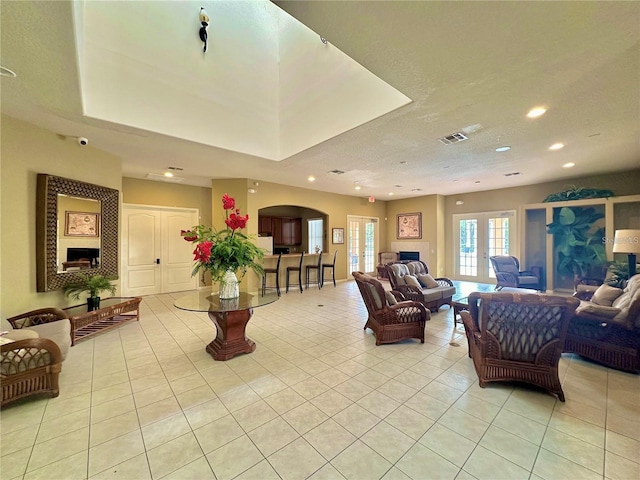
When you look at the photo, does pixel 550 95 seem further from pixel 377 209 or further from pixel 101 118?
pixel 377 209

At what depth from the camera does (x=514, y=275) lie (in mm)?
6301

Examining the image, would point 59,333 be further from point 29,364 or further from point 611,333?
point 611,333

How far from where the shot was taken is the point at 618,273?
4863 millimetres

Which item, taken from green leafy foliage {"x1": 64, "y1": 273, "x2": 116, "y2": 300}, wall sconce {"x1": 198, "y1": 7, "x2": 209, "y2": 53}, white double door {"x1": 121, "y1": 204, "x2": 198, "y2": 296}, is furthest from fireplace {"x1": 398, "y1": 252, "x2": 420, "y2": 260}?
green leafy foliage {"x1": 64, "y1": 273, "x2": 116, "y2": 300}

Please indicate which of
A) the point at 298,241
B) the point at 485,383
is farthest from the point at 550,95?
the point at 298,241

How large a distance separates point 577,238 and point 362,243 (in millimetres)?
5699

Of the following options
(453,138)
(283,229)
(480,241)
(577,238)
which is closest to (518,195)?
(480,241)

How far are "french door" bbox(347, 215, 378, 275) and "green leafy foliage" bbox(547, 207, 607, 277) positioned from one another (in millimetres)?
5126

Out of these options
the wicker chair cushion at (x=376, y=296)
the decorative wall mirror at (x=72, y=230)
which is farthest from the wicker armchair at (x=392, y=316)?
the decorative wall mirror at (x=72, y=230)

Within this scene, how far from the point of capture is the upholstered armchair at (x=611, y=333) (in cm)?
266

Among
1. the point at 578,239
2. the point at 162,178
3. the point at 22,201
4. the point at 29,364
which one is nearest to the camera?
the point at 29,364

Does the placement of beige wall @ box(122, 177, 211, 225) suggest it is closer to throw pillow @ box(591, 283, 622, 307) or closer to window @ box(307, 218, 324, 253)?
window @ box(307, 218, 324, 253)

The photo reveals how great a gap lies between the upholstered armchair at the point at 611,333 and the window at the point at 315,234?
6.94m

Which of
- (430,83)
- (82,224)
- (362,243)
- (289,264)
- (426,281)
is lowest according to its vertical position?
(426,281)
